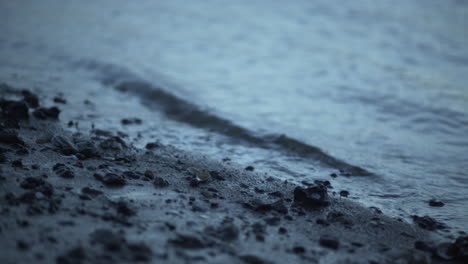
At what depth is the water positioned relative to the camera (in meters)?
4.81

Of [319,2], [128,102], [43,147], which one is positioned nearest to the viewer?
[43,147]

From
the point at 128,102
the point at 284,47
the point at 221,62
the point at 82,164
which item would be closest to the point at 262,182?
the point at 82,164

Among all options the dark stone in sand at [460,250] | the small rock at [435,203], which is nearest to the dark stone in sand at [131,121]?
the small rock at [435,203]

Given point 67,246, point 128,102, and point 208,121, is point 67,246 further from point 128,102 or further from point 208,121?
point 128,102

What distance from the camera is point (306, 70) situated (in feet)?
28.0

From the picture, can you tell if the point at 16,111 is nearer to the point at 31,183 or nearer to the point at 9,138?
the point at 9,138

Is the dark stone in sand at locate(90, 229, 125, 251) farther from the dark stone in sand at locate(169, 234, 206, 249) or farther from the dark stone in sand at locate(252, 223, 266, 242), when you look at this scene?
the dark stone in sand at locate(252, 223, 266, 242)

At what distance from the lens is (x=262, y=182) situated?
160 inches

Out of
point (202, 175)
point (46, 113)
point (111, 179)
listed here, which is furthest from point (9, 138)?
point (202, 175)

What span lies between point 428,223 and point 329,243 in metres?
0.99

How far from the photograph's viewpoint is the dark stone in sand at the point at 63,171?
3.42 m

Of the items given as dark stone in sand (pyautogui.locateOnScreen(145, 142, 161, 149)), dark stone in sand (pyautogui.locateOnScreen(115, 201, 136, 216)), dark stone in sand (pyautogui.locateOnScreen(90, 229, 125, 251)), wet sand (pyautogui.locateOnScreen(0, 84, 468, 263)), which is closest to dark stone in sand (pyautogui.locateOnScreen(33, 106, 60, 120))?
wet sand (pyautogui.locateOnScreen(0, 84, 468, 263))

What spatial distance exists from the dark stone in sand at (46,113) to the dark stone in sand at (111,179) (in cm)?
188

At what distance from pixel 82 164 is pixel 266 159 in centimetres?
192
